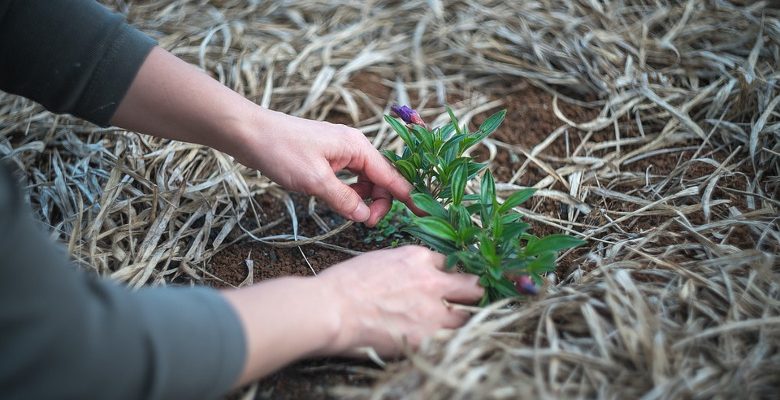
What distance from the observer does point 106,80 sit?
1.58 metres

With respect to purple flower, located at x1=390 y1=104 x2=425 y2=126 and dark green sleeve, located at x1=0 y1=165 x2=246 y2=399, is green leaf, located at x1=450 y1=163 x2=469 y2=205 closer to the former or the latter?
purple flower, located at x1=390 y1=104 x2=425 y2=126

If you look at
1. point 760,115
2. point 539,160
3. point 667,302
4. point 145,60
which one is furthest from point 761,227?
point 145,60

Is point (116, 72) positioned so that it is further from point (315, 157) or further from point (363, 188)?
point (363, 188)

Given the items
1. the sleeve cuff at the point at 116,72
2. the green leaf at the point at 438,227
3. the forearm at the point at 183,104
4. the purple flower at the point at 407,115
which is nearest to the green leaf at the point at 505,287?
the green leaf at the point at 438,227

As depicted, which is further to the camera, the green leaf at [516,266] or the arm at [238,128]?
the arm at [238,128]

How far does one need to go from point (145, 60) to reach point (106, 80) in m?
0.11

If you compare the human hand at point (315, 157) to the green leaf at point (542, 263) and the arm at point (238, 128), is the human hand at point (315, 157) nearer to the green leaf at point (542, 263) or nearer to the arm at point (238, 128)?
the arm at point (238, 128)

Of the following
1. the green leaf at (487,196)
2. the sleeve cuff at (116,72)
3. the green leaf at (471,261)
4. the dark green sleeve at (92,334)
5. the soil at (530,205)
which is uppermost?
the sleeve cuff at (116,72)

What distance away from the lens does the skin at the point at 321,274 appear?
4.00 ft

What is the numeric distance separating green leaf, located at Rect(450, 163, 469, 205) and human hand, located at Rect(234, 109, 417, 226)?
6.9 inches

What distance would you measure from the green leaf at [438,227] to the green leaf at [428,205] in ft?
0.21

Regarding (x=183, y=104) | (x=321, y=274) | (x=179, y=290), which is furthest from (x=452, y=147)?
(x=179, y=290)

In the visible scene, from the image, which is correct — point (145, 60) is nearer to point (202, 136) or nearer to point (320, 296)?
point (202, 136)

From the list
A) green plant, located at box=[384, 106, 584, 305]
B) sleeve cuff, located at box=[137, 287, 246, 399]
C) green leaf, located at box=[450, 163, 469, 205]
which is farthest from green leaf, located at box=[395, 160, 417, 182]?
sleeve cuff, located at box=[137, 287, 246, 399]
